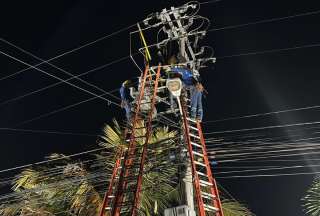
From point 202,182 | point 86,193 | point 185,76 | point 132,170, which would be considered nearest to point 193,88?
point 185,76

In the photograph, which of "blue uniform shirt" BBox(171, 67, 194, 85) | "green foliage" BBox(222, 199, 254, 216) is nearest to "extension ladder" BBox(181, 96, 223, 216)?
"blue uniform shirt" BBox(171, 67, 194, 85)

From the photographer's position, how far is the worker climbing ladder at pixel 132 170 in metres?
7.69

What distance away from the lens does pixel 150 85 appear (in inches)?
478

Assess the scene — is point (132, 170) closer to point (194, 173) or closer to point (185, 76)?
point (194, 173)

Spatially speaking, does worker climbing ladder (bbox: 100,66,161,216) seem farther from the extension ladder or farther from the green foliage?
Result: the green foliage

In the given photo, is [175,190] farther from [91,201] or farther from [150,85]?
[150,85]

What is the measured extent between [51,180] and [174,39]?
5872 millimetres

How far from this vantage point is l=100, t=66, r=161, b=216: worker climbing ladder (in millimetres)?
7685

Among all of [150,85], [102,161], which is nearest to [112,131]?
[102,161]

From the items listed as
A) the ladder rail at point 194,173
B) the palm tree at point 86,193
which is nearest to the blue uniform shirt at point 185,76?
the ladder rail at point 194,173

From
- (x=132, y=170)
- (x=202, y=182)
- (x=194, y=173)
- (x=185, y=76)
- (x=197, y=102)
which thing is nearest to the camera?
(x=194, y=173)

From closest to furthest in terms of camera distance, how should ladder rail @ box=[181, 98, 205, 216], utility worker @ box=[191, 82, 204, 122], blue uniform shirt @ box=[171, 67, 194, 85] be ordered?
ladder rail @ box=[181, 98, 205, 216], utility worker @ box=[191, 82, 204, 122], blue uniform shirt @ box=[171, 67, 194, 85]

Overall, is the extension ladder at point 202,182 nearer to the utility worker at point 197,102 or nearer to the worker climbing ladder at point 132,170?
the utility worker at point 197,102

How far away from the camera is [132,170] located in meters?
9.17
